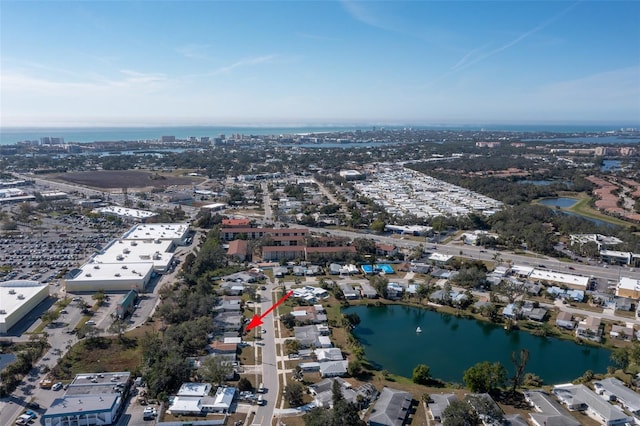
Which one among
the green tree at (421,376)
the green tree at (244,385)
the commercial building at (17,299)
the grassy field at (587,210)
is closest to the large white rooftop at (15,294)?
the commercial building at (17,299)

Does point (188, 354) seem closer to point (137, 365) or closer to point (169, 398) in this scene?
point (137, 365)

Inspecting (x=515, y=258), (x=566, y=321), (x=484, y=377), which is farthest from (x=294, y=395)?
(x=515, y=258)

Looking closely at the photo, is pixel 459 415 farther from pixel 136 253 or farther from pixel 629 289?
pixel 136 253

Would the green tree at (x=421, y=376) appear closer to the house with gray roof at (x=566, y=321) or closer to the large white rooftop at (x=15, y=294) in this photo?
the house with gray roof at (x=566, y=321)

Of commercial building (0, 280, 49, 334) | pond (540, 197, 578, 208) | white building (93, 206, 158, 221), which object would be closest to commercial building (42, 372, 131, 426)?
commercial building (0, 280, 49, 334)

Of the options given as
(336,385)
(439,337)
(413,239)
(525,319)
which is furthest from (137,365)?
(413,239)

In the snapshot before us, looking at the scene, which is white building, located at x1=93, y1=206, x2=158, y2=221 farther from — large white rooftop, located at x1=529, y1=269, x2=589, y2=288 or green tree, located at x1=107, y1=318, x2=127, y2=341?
large white rooftop, located at x1=529, y1=269, x2=589, y2=288

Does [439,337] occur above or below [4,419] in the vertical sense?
below
